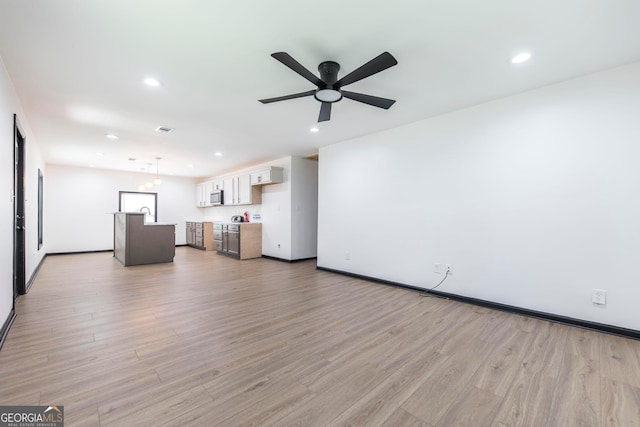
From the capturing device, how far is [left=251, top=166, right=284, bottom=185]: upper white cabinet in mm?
6570

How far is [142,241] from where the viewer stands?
6.10 meters

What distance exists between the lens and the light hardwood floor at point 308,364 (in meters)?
1.61

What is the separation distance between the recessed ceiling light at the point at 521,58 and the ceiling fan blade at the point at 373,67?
122 cm

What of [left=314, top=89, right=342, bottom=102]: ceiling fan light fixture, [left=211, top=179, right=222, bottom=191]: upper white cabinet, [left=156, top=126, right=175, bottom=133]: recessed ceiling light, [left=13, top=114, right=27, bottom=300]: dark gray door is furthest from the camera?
[left=211, top=179, right=222, bottom=191]: upper white cabinet

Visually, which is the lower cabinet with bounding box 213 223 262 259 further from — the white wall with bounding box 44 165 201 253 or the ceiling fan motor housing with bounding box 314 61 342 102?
the ceiling fan motor housing with bounding box 314 61 342 102

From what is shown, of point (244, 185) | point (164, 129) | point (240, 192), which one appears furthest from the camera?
point (240, 192)

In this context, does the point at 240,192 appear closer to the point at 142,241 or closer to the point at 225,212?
the point at 225,212

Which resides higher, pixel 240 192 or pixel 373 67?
pixel 373 67

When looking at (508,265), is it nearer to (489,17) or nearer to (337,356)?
(337,356)

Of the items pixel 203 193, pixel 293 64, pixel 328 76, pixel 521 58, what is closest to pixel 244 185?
pixel 203 193

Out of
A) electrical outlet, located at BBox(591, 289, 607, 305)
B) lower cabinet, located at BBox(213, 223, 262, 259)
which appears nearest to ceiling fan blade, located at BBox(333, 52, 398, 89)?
electrical outlet, located at BBox(591, 289, 607, 305)

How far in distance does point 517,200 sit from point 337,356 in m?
2.72

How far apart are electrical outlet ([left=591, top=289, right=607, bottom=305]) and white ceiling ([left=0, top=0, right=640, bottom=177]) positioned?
86.3 inches

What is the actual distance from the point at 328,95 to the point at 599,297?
3.34 metres
